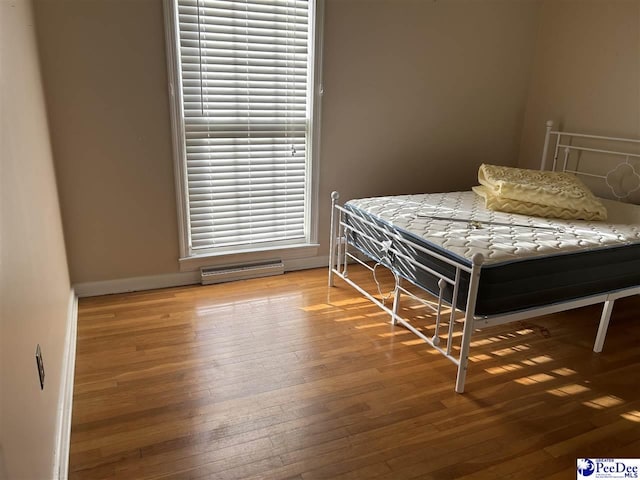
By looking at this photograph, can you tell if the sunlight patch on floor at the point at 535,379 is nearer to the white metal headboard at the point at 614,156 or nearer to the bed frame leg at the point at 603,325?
the bed frame leg at the point at 603,325

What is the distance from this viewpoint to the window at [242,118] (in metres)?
2.99

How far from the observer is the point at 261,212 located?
11.4 ft

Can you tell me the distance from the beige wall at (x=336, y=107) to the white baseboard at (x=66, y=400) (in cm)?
55

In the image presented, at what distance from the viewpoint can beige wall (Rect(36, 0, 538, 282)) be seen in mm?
2779

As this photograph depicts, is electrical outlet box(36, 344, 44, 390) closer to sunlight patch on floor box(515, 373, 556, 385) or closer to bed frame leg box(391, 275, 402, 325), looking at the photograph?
bed frame leg box(391, 275, 402, 325)

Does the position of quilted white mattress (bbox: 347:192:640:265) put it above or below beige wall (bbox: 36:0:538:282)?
below

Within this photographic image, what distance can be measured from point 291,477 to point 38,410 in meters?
0.87

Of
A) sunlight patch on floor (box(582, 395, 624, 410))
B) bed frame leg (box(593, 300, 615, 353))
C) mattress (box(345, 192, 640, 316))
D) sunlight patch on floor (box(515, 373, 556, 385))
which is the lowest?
sunlight patch on floor (box(515, 373, 556, 385))

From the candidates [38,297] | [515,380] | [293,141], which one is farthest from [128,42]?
[515,380]

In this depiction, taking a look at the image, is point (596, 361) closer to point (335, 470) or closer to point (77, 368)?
point (335, 470)


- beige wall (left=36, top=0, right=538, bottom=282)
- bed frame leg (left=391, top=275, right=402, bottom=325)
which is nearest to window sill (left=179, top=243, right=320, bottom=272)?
beige wall (left=36, top=0, right=538, bottom=282)

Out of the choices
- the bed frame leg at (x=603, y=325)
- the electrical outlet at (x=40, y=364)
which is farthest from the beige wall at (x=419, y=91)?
the electrical outlet at (x=40, y=364)

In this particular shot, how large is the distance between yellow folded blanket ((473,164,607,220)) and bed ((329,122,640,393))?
61mm

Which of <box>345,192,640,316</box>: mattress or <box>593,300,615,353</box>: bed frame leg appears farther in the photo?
<box>593,300,615,353</box>: bed frame leg
